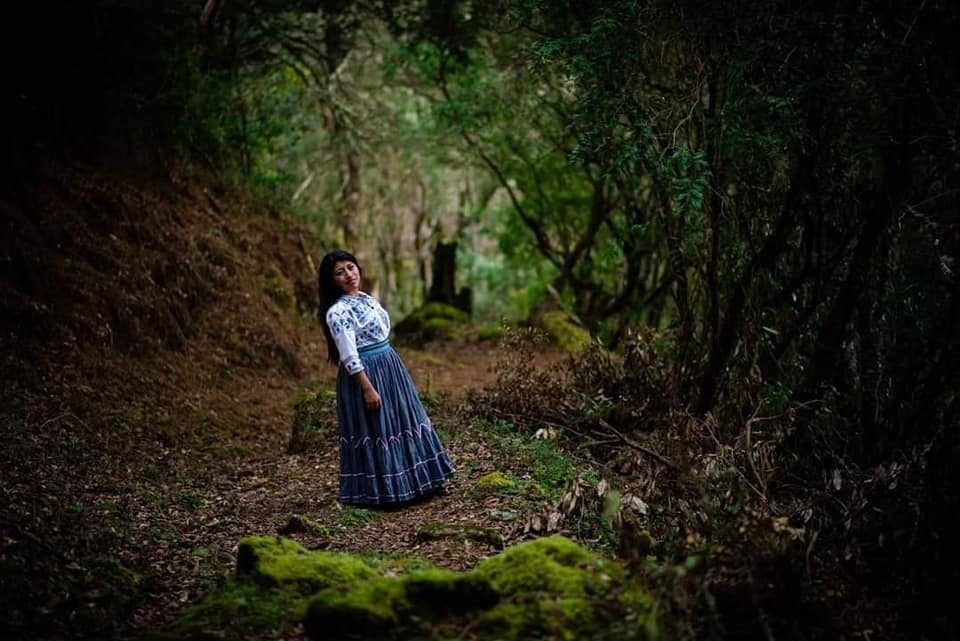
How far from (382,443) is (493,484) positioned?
95 centimetres

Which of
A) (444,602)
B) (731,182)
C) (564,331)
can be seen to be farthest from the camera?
(564,331)

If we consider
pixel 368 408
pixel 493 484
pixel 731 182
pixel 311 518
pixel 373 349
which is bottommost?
pixel 311 518

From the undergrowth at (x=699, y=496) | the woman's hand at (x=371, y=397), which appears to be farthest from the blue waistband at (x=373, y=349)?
the undergrowth at (x=699, y=496)

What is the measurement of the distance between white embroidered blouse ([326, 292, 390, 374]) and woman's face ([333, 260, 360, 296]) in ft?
0.22

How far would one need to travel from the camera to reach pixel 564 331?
48.9 ft

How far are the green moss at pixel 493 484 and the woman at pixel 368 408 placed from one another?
0.40 m

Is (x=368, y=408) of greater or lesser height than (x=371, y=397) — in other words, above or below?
below

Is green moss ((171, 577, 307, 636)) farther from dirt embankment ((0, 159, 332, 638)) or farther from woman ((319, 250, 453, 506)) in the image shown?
woman ((319, 250, 453, 506))

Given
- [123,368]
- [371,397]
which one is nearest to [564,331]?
[123,368]

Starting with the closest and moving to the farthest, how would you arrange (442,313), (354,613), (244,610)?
(354,613) < (244,610) < (442,313)

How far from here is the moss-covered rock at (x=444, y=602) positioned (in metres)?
3.77

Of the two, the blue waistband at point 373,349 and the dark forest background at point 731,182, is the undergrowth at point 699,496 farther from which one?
the blue waistband at point 373,349

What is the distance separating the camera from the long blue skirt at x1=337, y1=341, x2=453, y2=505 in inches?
265

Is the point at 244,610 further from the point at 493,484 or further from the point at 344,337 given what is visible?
the point at 493,484
